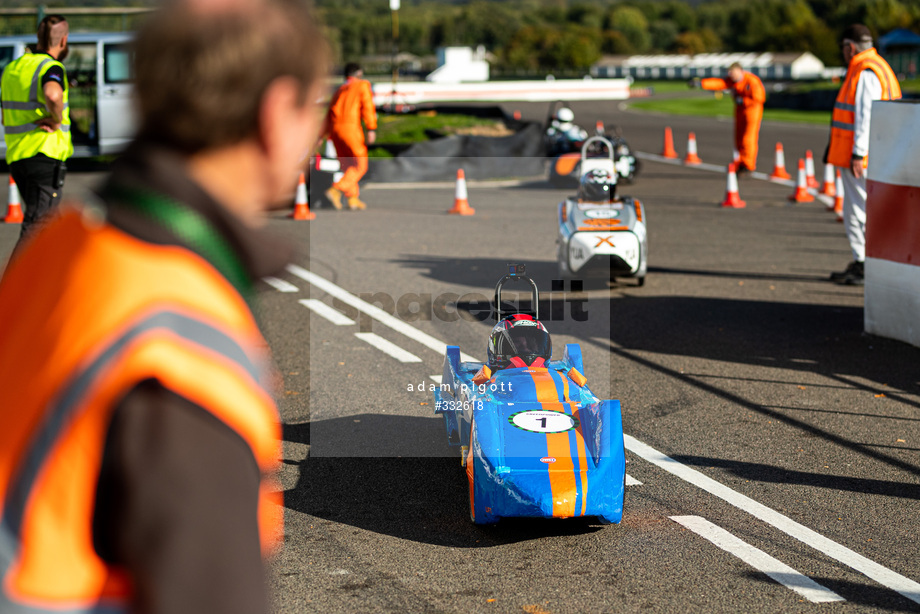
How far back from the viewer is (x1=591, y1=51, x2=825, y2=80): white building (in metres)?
84.1

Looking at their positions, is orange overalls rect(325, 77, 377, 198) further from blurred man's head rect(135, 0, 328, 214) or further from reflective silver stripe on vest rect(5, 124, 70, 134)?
blurred man's head rect(135, 0, 328, 214)

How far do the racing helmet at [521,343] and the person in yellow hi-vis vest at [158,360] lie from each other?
13.7 feet

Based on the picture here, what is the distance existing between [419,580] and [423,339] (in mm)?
4132

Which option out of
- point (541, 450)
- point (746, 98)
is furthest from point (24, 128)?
point (746, 98)

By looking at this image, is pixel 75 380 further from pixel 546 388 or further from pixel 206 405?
pixel 546 388

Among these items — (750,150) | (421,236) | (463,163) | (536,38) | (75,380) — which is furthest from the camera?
(536,38)

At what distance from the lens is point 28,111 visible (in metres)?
8.55

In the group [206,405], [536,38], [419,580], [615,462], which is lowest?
[419,580]

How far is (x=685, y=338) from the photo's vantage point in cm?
816

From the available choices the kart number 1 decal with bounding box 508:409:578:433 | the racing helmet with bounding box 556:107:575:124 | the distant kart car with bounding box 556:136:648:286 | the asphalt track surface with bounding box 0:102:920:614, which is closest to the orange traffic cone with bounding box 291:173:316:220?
the asphalt track surface with bounding box 0:102:920:614

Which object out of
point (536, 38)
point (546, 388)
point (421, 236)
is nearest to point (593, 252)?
point (421, 236)

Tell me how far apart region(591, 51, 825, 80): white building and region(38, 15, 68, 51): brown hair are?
236 ft

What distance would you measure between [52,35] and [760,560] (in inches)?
271

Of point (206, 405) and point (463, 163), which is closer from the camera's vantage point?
point (206, 405)
